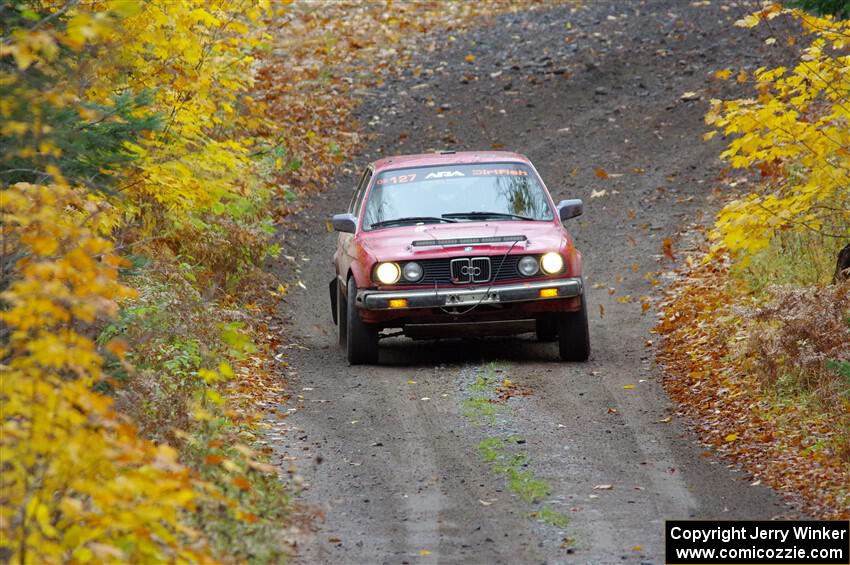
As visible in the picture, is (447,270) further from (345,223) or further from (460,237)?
(345,223)

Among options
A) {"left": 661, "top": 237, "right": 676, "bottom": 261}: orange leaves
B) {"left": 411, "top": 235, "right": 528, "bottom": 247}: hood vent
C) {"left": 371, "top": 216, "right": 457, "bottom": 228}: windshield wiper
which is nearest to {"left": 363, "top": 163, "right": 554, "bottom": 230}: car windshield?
{"left": 371, "top": 216, "right": 457, "bottom": 228}: windshield wiper

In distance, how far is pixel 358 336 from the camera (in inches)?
428

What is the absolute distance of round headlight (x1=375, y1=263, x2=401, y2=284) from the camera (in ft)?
34.4

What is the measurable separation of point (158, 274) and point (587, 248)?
288 inches

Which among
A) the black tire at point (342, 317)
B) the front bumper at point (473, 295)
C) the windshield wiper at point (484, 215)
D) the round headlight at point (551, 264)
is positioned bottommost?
the black tire at point (342, 317)

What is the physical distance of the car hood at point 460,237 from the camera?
34.5 ft

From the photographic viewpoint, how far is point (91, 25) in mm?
4727

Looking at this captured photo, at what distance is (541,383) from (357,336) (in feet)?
6.03

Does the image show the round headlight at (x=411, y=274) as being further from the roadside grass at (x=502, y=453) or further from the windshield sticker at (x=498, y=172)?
the windshield sticker at (x=498, y=172)

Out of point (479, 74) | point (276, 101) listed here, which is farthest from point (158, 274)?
point (479, 74)

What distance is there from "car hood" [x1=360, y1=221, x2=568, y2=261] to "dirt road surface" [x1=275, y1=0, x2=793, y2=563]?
3.63 ft

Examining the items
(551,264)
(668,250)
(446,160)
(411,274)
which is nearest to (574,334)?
(551,264)

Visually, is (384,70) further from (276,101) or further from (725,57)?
A: (725,57)

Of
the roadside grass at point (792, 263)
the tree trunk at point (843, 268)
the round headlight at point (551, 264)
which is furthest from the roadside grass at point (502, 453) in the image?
the roadside grass at point (792, 263)
